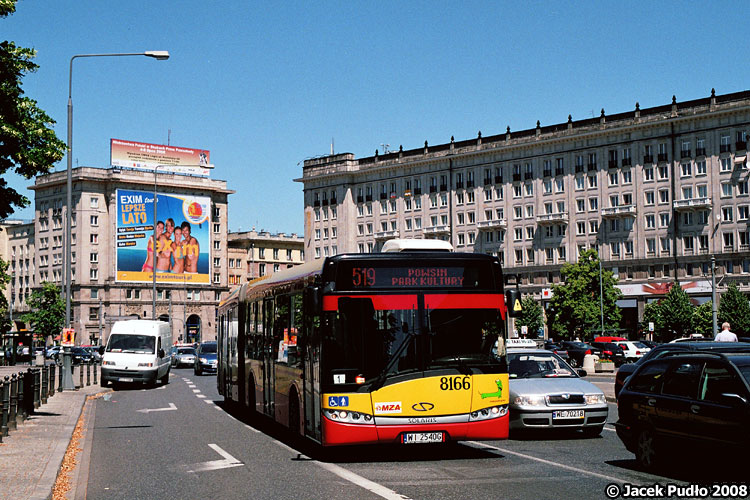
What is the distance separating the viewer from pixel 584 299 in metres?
95.2

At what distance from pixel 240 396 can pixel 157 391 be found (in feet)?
46.0

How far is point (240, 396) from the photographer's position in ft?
77.0

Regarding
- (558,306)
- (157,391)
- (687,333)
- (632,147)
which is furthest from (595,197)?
(157,391)

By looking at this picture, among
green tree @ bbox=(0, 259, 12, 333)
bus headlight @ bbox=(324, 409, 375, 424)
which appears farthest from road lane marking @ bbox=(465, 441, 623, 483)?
green tree @ bbox=(0, 259, 12, 333)

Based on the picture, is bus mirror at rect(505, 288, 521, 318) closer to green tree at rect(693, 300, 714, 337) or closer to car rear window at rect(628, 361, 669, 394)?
car rear window at rect(628, 361, 669, 394)

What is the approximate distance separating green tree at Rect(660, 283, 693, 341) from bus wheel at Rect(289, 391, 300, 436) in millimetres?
75434

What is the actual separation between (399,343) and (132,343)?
1053 inches

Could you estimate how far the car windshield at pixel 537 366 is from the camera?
18.1 m

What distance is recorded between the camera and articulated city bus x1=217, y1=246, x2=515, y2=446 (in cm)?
1380

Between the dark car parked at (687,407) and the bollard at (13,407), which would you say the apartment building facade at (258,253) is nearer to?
the bollard at (13,407)

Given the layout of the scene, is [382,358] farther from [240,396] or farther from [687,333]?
[687,333]

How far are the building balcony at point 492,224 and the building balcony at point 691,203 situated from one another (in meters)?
21.1

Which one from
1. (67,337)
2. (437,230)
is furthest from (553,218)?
(67,337)

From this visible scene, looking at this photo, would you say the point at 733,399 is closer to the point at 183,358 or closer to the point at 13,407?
→ the point at 13,407
